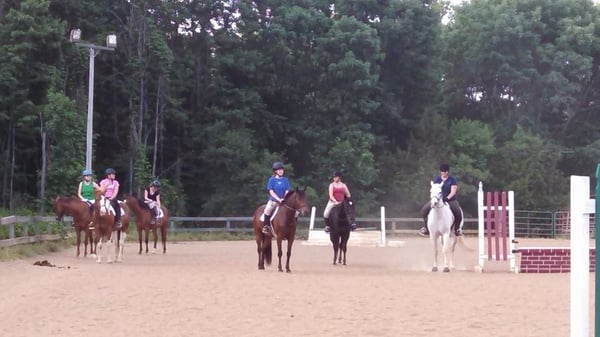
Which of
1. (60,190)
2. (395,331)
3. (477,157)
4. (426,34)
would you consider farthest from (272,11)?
(395,331)

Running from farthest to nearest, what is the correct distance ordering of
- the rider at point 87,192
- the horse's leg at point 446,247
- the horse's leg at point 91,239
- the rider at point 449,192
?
1. the horse's leg at point 91,239
2. the rider at point 87,192
3. the horse's leg at point 446,247
4. the rider at point 449,192

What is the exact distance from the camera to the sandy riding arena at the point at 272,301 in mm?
9547

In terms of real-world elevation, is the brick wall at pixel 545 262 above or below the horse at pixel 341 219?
below

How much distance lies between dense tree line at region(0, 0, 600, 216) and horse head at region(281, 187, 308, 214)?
22.1 meters

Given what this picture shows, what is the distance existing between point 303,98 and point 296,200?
113 ft

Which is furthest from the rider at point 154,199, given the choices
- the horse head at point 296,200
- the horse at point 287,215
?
the horse head at point 296,200

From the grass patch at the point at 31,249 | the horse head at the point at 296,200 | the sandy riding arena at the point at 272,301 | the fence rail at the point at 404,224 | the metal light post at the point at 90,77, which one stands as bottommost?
the sandy riding arena at the point at 272,301

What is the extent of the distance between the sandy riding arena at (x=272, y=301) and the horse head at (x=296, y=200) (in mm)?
1358

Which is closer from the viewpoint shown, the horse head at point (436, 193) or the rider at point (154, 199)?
the horse head at point (436, 193)

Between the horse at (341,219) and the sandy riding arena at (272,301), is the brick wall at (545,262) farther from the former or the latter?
the horse at (341,219)

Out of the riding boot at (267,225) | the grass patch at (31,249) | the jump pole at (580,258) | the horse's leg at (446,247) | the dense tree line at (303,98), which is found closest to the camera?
the jump pole at (580,258)

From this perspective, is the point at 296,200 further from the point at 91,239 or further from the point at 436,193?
the point at 91,239

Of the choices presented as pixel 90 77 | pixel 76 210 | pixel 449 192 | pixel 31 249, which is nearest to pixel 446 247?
pixel 449 192

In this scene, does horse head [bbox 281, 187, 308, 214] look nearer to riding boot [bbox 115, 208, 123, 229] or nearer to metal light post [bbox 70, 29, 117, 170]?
riding boot [bbox 115, 208, 123, 229]
